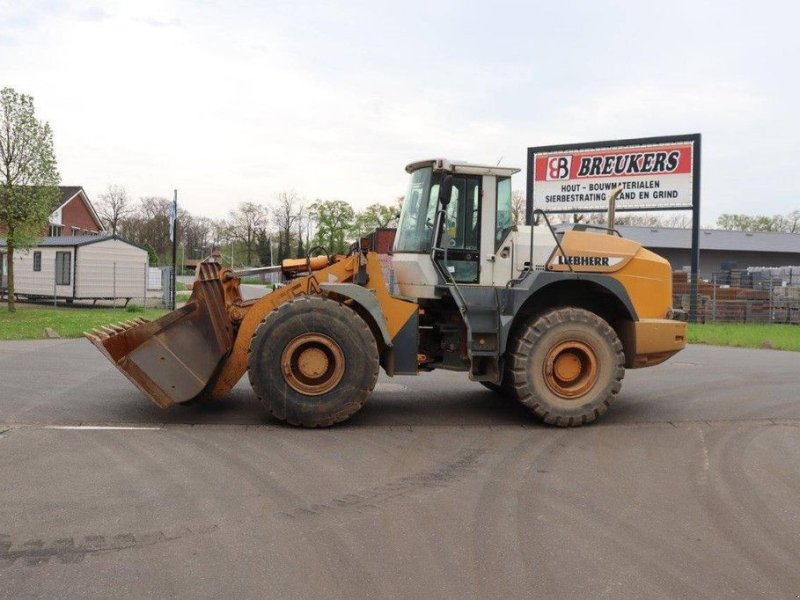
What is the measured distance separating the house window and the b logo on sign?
19295 millimetres

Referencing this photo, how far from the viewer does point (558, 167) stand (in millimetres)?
28094

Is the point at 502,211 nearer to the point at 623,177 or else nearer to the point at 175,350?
the point at 175,350

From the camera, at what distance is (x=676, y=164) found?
2597 centimetres

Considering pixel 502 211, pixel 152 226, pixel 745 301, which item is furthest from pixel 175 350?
pixel 152 226

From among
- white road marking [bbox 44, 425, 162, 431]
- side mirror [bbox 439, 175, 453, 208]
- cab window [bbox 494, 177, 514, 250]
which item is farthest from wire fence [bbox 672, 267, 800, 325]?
white road marking [bbox 44, 425, 162, 431]

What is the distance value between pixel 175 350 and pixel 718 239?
58.1 metres

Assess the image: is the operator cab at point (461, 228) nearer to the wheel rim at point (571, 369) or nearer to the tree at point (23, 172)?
the wheel rim at point (571, 369)

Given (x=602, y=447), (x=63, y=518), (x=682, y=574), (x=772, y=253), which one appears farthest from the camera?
(x=772, y=253)

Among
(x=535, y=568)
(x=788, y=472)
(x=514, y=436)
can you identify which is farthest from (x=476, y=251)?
(x=535, y=568)

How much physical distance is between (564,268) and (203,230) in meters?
88.3

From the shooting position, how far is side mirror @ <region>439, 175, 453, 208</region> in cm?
788

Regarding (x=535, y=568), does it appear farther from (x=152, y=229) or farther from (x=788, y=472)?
(x=152, y=229)

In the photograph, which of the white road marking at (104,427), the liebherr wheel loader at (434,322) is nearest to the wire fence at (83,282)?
the white road marking at (104,427)

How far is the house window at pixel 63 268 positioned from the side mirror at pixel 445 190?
85.9 feet
